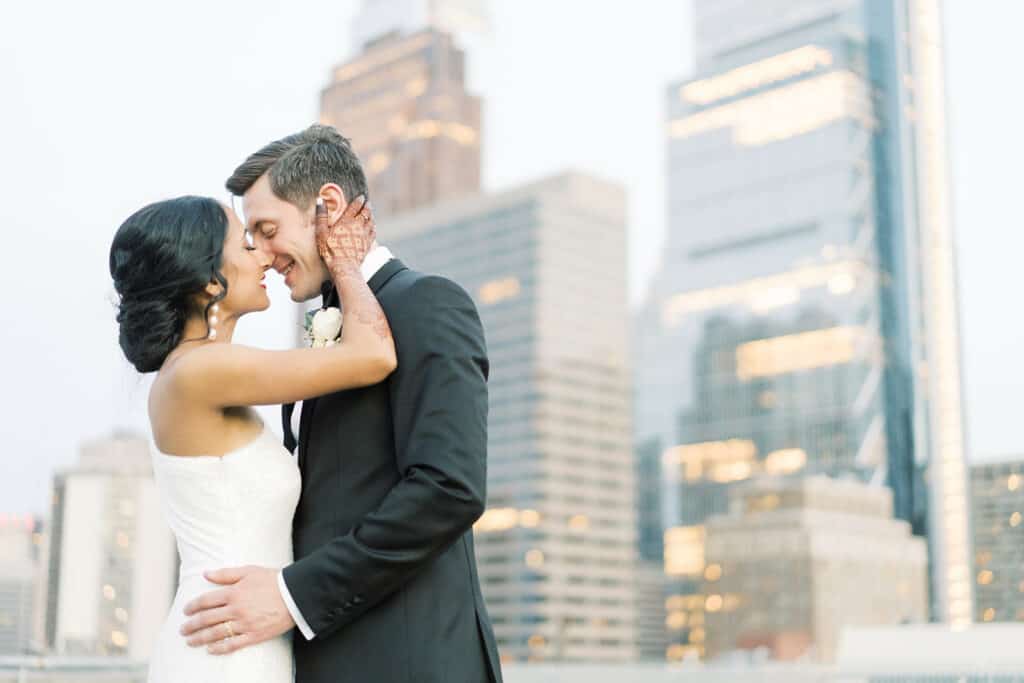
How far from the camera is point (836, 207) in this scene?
97.2m

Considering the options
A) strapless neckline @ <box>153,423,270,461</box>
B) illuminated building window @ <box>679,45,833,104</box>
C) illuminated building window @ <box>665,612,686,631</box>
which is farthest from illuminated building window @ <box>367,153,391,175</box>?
strapless neckline @ <box>153,423,270,461</box>

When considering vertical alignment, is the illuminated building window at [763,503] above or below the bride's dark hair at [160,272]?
above

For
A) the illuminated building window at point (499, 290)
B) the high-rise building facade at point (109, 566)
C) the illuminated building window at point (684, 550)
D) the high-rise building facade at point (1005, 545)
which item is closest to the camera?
the high-rise building facade at point (1005, 545)

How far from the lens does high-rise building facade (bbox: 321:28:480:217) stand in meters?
132

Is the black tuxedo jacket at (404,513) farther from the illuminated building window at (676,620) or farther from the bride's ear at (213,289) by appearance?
the illuminated building window at (676,620)

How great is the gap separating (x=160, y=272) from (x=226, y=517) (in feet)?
1.52

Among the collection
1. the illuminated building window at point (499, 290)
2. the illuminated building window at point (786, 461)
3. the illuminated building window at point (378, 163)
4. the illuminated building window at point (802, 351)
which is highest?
the illuminated building window at point (378, 163)

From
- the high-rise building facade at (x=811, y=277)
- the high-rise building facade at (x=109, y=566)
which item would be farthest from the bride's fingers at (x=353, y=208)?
the high-rise building facade at (x=811, y=277)

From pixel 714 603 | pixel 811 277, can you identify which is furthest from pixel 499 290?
pixel 714 603

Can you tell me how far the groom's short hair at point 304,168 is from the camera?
2.36 meters

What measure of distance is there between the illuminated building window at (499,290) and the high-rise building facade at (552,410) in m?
0.13

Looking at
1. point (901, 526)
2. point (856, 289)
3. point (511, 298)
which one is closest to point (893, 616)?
point (901, 526)

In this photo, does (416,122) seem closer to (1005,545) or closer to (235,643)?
(1005,545)

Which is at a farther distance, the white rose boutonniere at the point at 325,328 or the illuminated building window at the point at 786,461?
the illuminated building window at the point at 786,461
